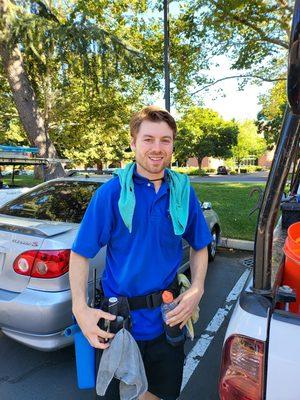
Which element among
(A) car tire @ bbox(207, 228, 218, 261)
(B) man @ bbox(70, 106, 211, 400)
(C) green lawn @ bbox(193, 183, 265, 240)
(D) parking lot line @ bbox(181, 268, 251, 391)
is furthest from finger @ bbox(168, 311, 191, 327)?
(C) green lawn @ bbox(193, 183, 265, 240)

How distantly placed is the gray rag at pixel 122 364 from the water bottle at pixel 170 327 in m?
0.17

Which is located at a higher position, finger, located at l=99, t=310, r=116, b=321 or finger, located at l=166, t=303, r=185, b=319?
finger, located at l=99, t=310, r=116, b=321

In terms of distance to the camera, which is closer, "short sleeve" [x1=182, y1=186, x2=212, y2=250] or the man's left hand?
the man's left hand

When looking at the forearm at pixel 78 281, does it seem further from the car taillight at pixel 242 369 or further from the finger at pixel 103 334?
the car taillight at pixel 242 369

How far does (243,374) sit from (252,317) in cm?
23

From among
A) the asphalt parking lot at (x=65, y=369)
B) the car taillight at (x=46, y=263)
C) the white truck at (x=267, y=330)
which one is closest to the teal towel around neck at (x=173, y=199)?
the white truck at (x=267, y=330)

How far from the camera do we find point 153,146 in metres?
1.70

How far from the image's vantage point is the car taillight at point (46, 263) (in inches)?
105

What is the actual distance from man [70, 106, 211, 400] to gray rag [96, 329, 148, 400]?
0.17ft

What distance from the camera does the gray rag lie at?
5.22 ft

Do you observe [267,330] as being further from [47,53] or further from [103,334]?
→ [47,53]

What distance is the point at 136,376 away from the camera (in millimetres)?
1609

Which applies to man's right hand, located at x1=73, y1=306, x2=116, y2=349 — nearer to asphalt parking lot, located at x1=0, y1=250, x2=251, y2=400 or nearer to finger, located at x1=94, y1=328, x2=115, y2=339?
finger, located at x1=94, y1=328, x2=115, y2=339

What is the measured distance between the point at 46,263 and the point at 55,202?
113cm
